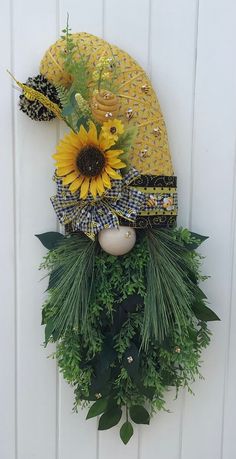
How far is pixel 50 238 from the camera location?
0.77 meters

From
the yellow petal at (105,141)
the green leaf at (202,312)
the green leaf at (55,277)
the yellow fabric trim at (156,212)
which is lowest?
the green leaf at (202,312)

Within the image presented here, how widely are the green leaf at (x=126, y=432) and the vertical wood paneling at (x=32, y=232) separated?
0.50ft

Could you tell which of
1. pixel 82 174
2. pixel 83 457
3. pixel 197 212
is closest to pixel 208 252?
pixel 197 212

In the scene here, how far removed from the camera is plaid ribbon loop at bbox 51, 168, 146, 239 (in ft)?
2.17

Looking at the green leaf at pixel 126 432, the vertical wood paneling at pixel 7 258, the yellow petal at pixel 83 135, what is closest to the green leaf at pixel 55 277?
the vertical wood paneling at pixel 7 258

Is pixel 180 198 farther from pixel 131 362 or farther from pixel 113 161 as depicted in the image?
pixel 131 362

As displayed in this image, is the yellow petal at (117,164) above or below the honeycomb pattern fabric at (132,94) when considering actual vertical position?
below

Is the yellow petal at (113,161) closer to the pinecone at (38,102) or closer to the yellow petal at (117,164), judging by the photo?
the yellow petal at (117,164)

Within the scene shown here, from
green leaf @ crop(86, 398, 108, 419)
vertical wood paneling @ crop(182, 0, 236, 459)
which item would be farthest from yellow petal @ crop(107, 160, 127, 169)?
green leaf @ crop(86, 398, 108, 419)

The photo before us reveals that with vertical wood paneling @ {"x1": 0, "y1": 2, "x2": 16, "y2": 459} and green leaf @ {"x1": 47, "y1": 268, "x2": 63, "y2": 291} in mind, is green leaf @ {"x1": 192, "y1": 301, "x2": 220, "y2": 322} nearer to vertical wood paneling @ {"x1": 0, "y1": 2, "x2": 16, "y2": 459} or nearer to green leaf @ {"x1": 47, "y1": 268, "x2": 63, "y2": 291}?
green leaf @ {"x1": 47, "y1": 268, "x2": 63, "y2": 291}

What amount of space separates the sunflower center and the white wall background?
0.18m

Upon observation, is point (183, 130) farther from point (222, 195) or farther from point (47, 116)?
point (47, 116)

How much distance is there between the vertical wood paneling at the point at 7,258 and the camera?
2.53ft

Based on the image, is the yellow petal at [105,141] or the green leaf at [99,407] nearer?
the yellow petal at [105,141]
